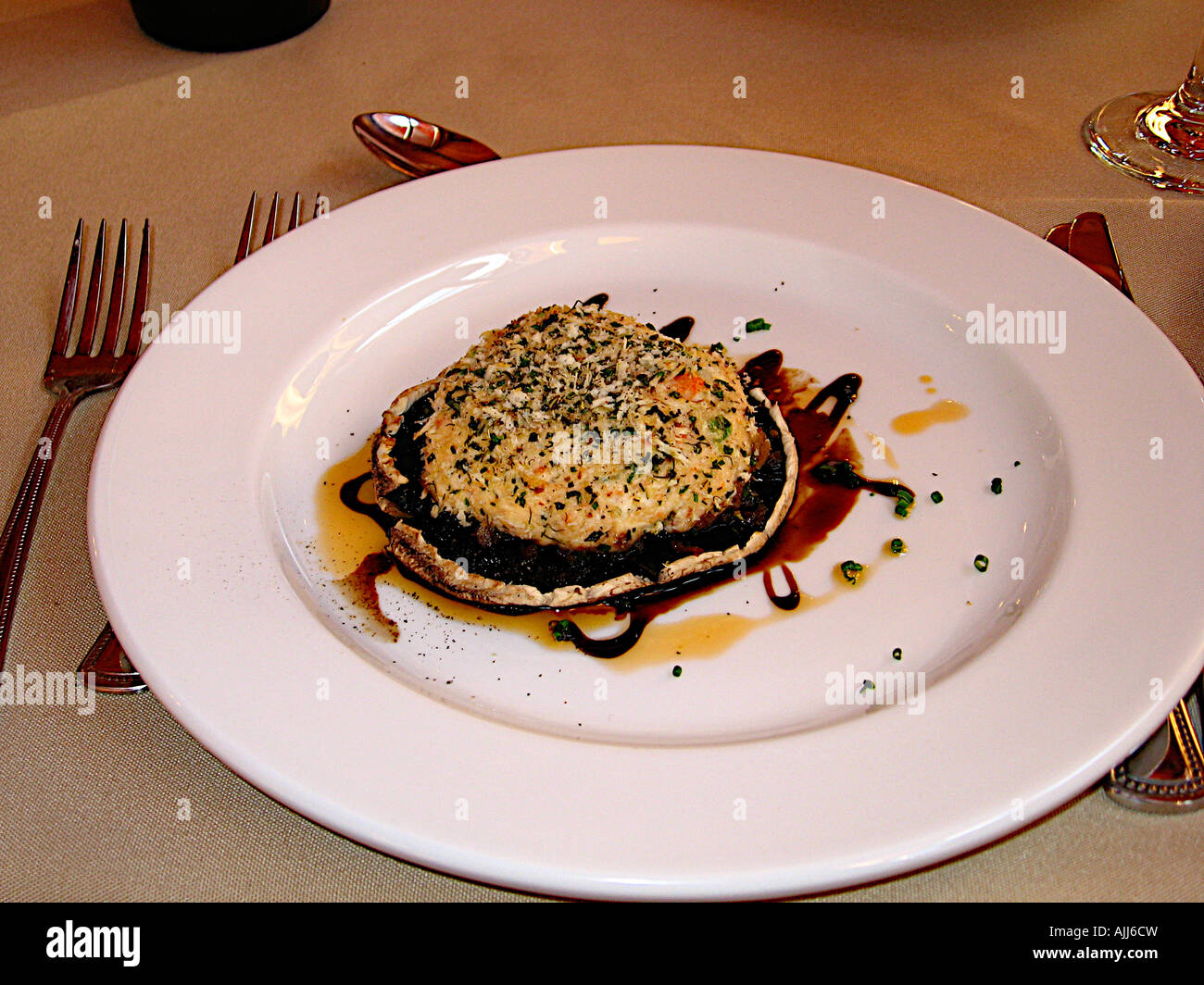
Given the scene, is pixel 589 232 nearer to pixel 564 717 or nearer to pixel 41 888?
pixel 564 717

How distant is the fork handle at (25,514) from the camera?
102 inches

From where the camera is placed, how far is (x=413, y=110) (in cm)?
453

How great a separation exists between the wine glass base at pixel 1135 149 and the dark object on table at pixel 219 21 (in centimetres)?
373

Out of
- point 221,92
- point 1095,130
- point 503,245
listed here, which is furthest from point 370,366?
point 1095,130

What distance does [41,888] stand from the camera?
82.8 inches

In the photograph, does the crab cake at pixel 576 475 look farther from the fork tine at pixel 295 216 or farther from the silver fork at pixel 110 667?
the fork tine at pixel 295 216

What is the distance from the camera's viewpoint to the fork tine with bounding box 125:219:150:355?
11.1 ft

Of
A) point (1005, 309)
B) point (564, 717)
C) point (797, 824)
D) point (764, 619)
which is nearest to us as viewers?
point (797, 824)

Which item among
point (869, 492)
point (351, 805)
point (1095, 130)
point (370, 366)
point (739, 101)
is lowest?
point (351, 805)

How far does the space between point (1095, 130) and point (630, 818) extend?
3586mm

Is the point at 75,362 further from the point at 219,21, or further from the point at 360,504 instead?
the point at 219,21

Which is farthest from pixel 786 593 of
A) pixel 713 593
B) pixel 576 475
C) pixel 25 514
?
pixel 25 514

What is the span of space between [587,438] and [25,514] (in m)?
1.61

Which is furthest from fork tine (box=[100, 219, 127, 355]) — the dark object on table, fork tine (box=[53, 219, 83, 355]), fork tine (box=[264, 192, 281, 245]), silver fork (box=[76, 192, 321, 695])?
the dark object on table
